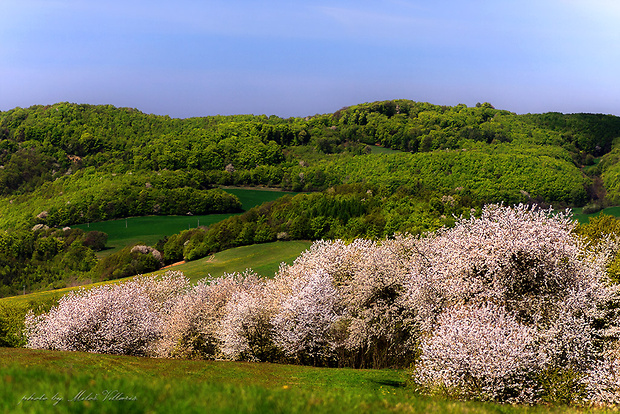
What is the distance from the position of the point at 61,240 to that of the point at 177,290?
123070mm

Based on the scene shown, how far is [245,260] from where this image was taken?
120m

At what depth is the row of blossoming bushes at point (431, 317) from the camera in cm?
2345

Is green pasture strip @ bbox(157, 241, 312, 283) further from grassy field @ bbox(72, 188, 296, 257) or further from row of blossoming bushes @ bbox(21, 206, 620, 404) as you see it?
row of blossoming bushes @ bbox(21, 206, 620, 404)

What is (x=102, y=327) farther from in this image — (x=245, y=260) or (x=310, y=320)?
(x=245, y=260)

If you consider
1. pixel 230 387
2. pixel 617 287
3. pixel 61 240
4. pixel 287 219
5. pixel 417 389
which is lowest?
pixel 61 240

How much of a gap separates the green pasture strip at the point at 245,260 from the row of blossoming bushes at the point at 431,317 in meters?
51.6

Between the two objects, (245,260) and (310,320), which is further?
(245,260)

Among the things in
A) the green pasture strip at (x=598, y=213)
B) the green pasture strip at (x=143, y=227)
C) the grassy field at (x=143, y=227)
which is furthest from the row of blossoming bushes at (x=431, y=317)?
the green pasture strip at (x=598, y=213)

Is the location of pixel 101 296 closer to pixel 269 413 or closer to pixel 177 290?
pixel 177 290

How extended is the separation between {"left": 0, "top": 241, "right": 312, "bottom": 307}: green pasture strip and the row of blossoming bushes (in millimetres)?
51564

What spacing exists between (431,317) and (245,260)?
90426 mm

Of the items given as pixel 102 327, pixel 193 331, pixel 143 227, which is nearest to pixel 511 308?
pixel 193 331

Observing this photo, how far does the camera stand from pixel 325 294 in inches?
1630

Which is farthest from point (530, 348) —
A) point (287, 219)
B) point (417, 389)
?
point (287, 219)
